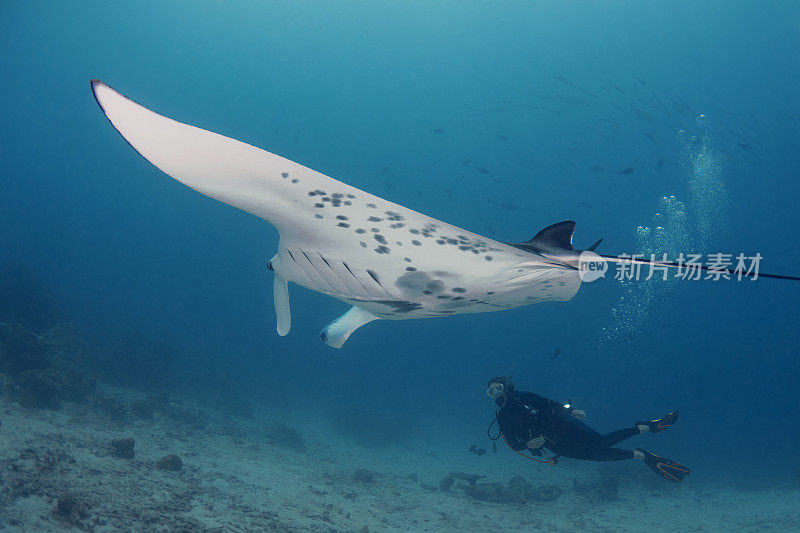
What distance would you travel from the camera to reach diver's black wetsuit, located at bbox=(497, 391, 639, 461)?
5.75 meters

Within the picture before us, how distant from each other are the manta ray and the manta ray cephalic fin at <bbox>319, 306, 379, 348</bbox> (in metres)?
0.78

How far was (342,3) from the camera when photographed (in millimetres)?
34719

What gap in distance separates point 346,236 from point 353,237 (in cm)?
5

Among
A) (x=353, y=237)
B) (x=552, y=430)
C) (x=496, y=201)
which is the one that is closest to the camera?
(x=353, y=237)

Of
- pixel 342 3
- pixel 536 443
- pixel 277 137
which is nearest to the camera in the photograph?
pixel 536 443

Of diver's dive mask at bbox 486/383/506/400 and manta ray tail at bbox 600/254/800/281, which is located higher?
manta ray tail at bbox 600/254/800/281

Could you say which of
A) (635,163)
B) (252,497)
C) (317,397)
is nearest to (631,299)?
(635,163)

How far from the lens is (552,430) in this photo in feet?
18.8

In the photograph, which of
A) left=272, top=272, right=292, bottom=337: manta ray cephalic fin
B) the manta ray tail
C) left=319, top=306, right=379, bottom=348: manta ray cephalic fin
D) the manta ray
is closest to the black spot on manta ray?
Result: the manta ray

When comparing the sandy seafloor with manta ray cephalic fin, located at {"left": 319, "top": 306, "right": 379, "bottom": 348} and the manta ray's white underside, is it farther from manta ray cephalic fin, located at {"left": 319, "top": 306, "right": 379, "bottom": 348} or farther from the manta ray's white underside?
the manta ray's white underside

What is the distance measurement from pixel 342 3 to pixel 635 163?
96.8 feet

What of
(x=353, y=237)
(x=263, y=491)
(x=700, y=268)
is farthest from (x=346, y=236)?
(x=263, y=491)

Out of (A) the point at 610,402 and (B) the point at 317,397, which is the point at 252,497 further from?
(A) the point at 610,402

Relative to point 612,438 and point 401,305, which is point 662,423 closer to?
point 612,438
